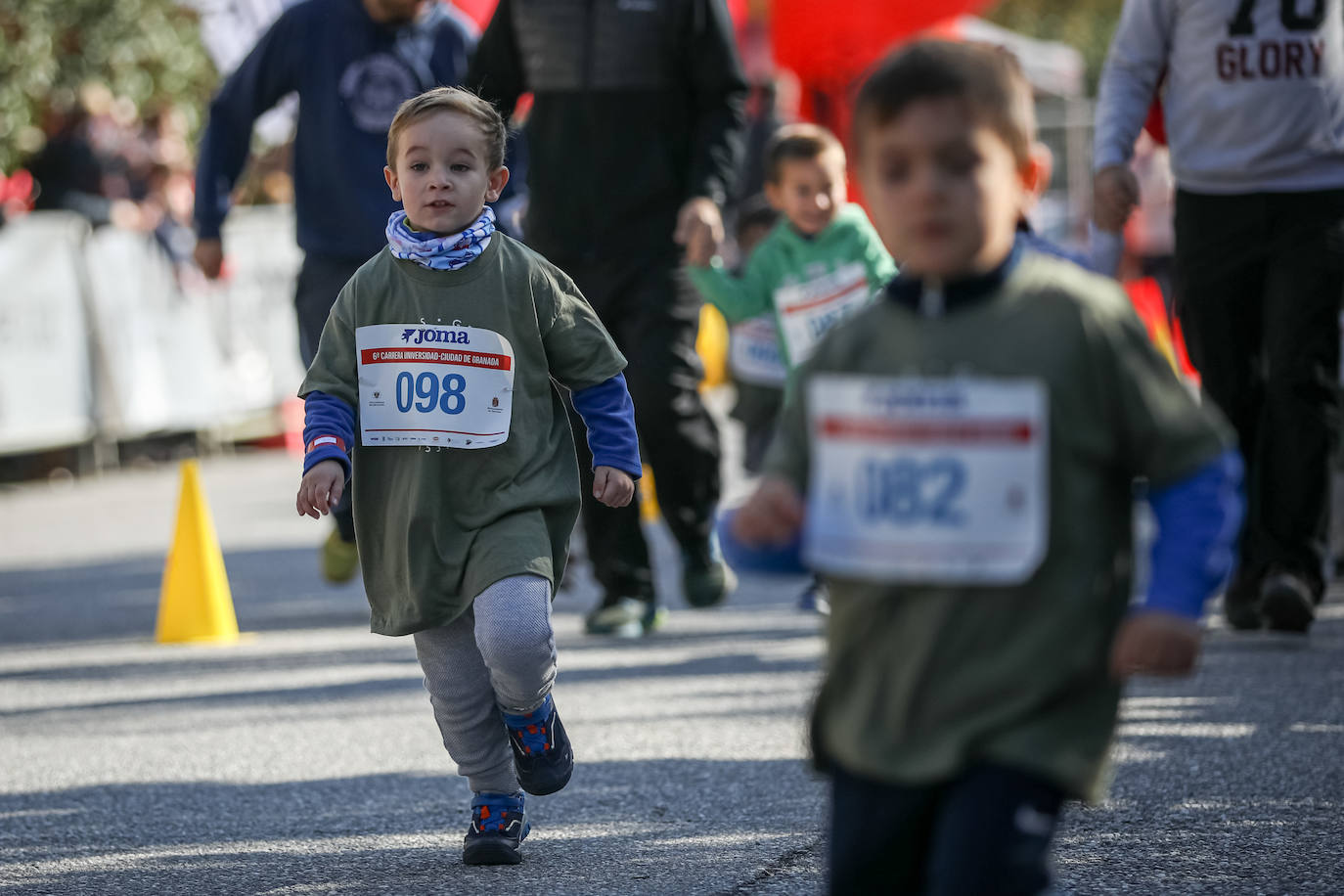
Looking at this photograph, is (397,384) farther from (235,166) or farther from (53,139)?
(53,139)

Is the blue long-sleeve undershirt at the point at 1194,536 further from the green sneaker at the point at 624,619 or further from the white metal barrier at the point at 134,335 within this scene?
the white metal barrier at the point at 134,335

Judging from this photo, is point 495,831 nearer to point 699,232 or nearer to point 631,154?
point 699,232

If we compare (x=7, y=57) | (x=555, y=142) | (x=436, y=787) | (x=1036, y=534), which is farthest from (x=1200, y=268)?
(x=7, y=57)

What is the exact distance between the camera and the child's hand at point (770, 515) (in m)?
2.76

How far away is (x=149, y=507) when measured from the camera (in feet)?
39.8

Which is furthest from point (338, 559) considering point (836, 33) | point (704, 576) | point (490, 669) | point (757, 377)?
point (836, 33)

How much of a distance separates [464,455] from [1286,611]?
9.73 feet

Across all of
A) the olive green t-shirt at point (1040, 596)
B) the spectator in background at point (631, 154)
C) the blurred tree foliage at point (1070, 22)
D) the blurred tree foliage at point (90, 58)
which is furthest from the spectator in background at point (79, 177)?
the blurred tree foliage at point (1070, 22)

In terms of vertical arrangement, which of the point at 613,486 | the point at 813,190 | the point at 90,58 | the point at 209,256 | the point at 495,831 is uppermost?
the point at 90,58

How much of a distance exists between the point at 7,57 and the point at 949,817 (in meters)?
17.3

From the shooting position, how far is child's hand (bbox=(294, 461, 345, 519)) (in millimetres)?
3762

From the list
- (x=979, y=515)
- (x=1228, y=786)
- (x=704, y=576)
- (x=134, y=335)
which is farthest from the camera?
(x=134, y=335)

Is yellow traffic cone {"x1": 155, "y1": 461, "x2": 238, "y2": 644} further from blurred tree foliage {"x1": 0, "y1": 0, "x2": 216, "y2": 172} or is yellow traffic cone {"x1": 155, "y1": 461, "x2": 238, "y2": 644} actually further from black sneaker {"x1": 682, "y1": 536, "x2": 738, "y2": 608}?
blurred tree foliage {"x1": 0, "y1": 0, "x2": 216, "y2": 172}

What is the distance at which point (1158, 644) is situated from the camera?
253cm
